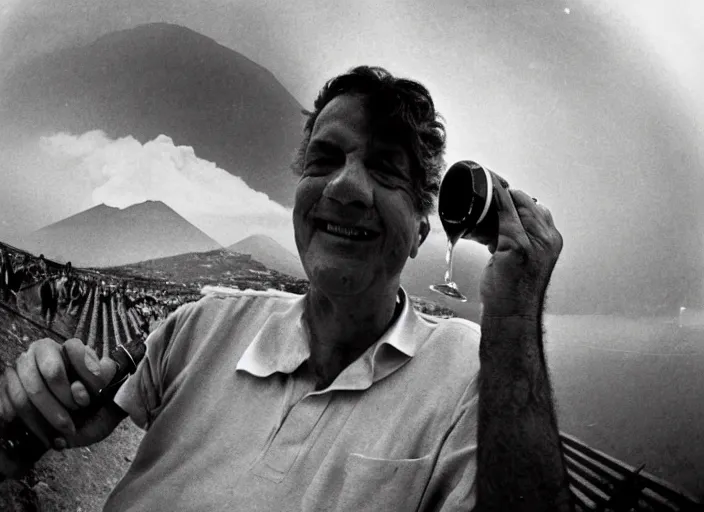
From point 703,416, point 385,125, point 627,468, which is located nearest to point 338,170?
point 385,125

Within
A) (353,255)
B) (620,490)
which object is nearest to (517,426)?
(353,255)

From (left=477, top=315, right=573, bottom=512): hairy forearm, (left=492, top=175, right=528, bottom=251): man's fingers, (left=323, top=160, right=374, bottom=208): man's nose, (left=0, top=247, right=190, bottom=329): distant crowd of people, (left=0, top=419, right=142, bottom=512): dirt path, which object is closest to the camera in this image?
(left=477, top=315, right=573, bottom=512): hairy forearm

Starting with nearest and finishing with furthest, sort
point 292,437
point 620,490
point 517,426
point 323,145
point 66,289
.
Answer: point 517,426, point 292,437, point 323,145, point 620,490, point 66,289

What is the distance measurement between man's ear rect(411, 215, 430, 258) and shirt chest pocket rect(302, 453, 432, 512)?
2.04 feet

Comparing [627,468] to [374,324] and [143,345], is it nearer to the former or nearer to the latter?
[374,324]

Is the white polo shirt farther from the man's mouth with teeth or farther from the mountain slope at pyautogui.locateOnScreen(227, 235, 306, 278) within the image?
the mountain slope at pyautogui.locateOnScreen(227, 235, 306, 278)

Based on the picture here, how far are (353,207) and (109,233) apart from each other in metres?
1.35

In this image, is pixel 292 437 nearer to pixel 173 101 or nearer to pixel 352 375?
pixel 352 375

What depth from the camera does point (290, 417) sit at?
4.45ft

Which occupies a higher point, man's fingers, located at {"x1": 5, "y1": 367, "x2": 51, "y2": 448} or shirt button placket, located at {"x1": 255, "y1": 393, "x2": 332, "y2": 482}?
shirt button placket, located at {"x1": 255, "y1": 393, "x2": 332, "y2": 482}

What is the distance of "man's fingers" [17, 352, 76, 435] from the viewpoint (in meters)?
1.30

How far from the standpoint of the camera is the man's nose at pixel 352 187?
143 centimetres

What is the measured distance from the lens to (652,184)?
1.79 m

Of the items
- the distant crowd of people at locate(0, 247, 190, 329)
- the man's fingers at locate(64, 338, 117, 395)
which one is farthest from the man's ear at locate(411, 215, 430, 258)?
the distant crowd of people at locate(0, 247, 190, 329)
